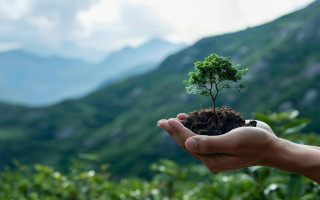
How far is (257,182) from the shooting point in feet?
12.3

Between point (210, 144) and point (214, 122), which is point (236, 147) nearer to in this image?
point (210, 144)

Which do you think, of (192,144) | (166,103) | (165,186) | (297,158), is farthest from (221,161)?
(166,103)

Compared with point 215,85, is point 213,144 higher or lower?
lower

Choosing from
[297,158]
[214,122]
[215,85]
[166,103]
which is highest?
[166,103]

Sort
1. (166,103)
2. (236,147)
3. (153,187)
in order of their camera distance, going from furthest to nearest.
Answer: (166,103)
(153,187)
(236,147)

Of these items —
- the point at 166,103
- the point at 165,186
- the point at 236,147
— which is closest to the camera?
the point at 236,147

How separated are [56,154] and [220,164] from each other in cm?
4813

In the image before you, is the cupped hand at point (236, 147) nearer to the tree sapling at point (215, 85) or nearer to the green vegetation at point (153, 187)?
the tree sapling at point (215, 85)

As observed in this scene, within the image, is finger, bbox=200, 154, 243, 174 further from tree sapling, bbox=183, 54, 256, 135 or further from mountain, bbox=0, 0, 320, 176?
mountain, bbox=0, 0, 320, 176

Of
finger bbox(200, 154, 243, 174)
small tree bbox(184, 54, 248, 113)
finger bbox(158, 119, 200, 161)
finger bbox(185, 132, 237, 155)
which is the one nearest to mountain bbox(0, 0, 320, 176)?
small tree bbox(184, 54, 248, 113)

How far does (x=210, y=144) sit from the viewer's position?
7.45 feet

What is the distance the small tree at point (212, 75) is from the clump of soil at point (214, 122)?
178 millimetres

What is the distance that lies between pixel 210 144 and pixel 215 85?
923 mm

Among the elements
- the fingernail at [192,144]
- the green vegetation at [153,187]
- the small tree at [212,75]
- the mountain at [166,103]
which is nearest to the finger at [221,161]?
the fingernail at [192,144]
